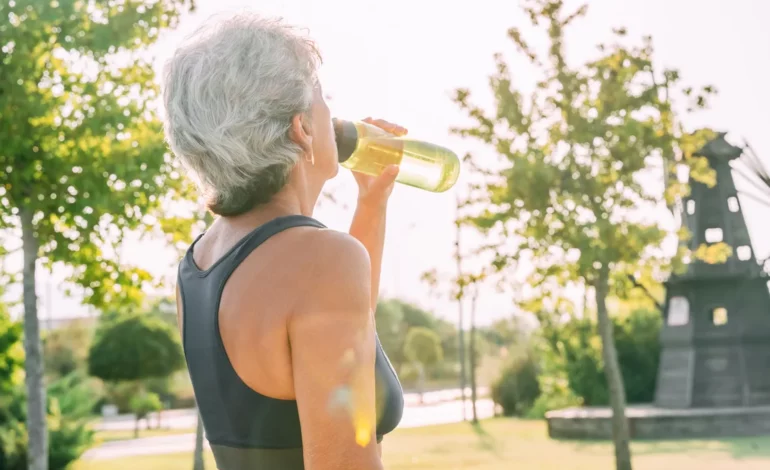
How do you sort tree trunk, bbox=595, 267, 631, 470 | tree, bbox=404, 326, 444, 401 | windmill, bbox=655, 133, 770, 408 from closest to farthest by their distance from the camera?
tree trunk, bbox=595, 267, 631, 470 < windmill, bbox=655, 133, 770, 408 < tree, bbox=404, 326, 444, 401

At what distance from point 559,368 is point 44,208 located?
20957 mm

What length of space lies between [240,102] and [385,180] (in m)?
0.73

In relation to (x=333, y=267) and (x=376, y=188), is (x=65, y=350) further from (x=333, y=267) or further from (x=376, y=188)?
(x=333, y=267)

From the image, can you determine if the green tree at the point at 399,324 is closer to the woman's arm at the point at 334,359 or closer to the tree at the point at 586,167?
the tree at the point at 586,167

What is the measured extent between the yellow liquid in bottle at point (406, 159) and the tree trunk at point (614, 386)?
13.2 metres

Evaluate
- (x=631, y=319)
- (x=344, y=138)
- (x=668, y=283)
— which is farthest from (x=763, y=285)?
(x=344, y=138)

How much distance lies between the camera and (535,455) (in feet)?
63.3

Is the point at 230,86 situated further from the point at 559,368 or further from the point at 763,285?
the point at 559,368

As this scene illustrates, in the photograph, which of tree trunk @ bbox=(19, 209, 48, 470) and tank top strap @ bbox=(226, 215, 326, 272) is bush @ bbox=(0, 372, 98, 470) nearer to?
tree trunk @ bbox=(19, 209, 48, 470)

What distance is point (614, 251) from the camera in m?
15.3

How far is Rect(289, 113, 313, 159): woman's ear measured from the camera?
1596 mm

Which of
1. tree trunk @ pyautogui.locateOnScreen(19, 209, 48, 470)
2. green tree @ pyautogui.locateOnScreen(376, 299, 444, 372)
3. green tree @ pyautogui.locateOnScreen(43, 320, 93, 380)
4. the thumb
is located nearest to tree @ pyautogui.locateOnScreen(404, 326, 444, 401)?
green tree @ pyautogui.locateOnScreen(376, 299, 444, 372)

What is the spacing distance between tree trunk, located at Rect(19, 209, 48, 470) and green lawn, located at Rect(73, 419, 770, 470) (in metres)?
5.95

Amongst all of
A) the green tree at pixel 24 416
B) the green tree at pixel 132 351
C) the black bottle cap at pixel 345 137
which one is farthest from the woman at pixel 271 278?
the green tree at pixel 132 351
